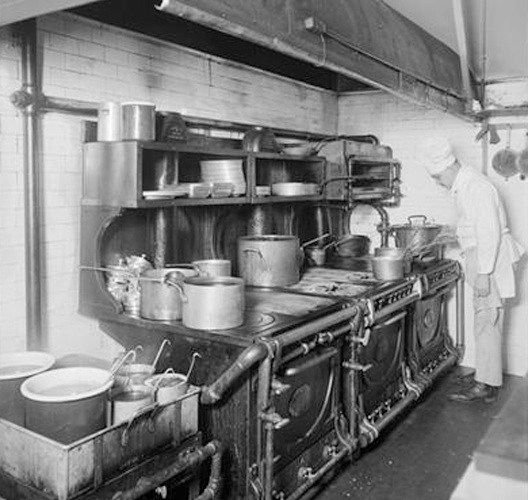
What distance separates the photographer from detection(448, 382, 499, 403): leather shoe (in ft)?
13.9

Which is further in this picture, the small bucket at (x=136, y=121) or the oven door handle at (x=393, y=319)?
the oven door handle at (x=393, y=319)

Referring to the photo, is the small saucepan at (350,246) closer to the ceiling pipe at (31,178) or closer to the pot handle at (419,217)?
the pot handle at (419,217)

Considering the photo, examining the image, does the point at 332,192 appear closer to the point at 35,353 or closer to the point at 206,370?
the point at 206,370

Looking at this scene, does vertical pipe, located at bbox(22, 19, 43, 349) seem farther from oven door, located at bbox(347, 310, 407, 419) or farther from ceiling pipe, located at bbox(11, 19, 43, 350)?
oven door, located at bbox(347, 310, 407, 419)

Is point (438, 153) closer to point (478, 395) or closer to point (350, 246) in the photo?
point (350, 246)

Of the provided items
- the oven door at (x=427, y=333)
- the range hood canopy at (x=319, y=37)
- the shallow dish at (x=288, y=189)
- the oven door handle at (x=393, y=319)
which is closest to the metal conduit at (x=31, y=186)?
the range hood canopy at (x=319, y=37)

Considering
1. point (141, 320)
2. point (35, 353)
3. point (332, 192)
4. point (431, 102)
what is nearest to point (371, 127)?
point (332, 192)

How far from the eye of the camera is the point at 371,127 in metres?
5.17

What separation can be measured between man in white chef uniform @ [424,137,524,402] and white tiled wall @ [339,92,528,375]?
1.90 ft

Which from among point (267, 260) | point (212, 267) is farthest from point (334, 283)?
point (212, 267)

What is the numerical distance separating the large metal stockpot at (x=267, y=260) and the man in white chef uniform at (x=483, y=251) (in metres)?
1.44

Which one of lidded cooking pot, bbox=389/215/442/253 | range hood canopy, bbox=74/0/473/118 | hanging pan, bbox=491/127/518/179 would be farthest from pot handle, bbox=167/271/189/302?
hanging pan, bbox=491/127/518/179

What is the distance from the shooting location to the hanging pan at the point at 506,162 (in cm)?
461

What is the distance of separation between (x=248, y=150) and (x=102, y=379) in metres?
1.78
